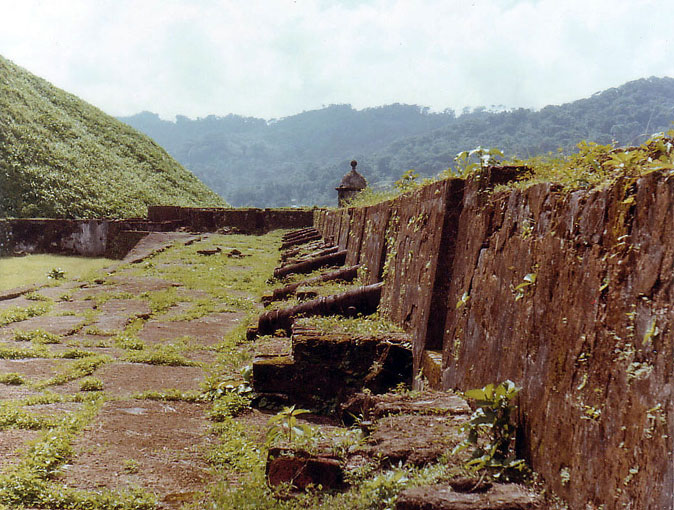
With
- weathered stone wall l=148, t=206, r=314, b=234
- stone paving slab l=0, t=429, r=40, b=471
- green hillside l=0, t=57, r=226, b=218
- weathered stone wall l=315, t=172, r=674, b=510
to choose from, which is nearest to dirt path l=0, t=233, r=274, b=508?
stone paving slab l=0, t=429, r=40, b=471

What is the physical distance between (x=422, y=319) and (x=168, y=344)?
3.00 metres

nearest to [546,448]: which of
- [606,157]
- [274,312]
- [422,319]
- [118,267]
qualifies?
[606,157]

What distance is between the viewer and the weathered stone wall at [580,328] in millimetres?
1457

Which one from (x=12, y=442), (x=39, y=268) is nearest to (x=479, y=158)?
(x=12, y=442)

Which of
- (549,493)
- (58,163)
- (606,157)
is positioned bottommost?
(549,493)

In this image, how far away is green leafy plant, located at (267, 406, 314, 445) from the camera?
3031 millimetres

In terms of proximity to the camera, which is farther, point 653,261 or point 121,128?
point 121,128

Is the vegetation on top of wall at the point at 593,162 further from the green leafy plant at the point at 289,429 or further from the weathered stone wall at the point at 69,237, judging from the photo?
the weathered stone wall at the point at 69,237

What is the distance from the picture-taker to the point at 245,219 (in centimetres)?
2541

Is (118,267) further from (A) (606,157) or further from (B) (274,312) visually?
(A) (606,157)

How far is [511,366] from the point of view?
91.1 inches

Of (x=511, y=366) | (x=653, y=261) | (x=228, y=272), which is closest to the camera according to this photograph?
(x=653, y=261)

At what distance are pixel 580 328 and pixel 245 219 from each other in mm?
24098

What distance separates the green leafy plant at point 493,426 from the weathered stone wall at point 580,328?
2.4 inches
